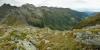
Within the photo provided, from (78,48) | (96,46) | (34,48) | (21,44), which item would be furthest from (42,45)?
(96,46)

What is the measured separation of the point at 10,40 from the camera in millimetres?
41375

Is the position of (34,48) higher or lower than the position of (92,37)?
lower

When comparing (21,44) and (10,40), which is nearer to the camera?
(21,44)

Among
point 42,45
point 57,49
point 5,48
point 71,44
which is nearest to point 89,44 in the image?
point 71,44

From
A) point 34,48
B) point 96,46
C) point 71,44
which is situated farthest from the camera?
point 34,48

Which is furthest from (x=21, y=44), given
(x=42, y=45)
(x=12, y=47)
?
(x=42, y=45)

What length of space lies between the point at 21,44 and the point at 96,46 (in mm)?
12981

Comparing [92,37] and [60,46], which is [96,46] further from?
[60,46]

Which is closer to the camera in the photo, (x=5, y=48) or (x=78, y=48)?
(x=78, y=48)

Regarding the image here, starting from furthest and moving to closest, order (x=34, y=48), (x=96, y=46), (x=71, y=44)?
(x=34, y=48)
(x=71, y=44)
(x=96, y=46)

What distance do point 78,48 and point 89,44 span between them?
1.87 m

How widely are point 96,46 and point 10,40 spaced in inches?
647

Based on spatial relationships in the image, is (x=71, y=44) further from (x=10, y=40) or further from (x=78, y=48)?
(x=10, y=40)

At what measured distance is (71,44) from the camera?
36375 millimetres
